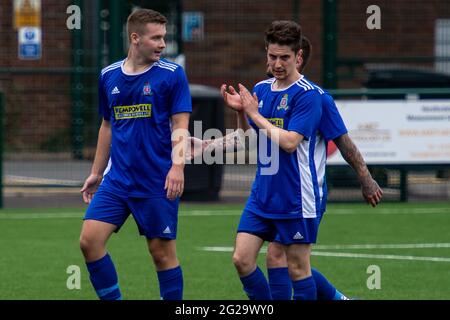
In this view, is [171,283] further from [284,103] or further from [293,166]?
[284,103]

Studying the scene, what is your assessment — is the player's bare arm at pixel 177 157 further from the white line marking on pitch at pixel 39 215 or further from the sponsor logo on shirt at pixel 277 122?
the white line marking on pitch at pixel 39 215

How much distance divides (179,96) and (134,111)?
0.32 m

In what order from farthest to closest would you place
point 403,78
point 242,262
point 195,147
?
point 403,78 < point 195,147 < point 242,262

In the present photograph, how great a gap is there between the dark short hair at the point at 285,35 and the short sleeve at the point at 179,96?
0.70 meters

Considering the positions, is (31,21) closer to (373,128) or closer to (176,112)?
(373,128)

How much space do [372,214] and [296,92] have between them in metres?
Result: 8.30

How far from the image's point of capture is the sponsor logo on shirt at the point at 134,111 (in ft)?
25.8

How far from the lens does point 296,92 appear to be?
7602mm

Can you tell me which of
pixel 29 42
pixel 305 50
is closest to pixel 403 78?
pixel 29 42

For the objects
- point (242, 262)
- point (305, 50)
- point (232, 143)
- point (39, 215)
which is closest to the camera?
point (242, 262)

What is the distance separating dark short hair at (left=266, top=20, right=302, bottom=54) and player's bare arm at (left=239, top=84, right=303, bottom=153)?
1.31 feet

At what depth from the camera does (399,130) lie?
1673 centimetres
